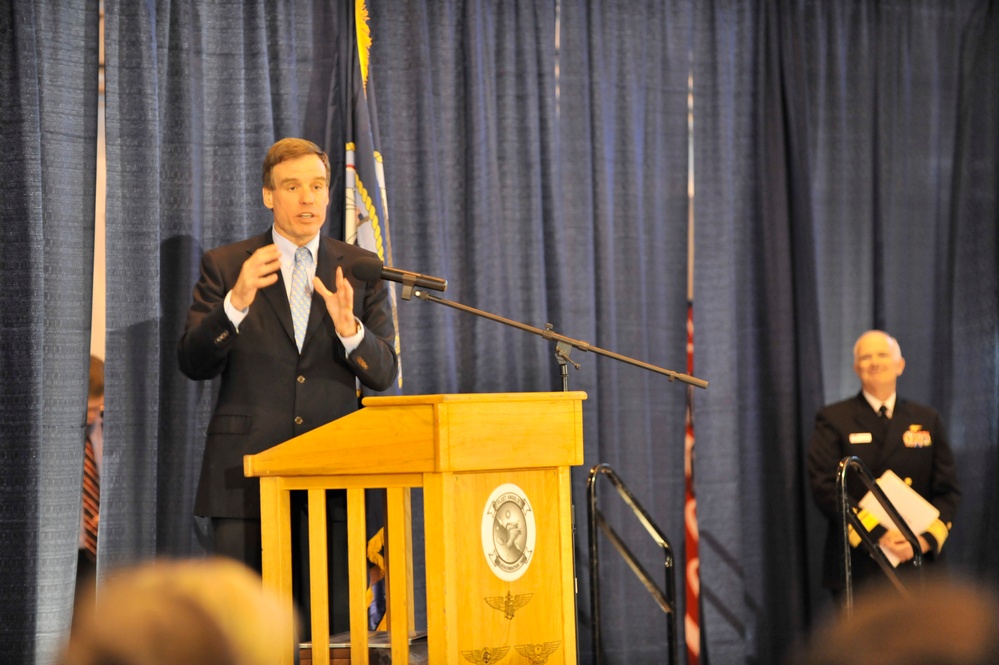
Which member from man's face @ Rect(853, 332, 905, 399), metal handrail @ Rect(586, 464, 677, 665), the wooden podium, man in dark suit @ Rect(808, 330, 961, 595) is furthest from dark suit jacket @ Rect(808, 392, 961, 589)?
the wooden podium

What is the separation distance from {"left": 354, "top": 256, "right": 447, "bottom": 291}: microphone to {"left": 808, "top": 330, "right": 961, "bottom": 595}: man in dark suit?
2442mm

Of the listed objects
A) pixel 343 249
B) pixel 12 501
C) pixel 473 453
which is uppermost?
pixel 343 249

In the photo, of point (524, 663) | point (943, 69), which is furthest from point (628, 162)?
point (524, 663)

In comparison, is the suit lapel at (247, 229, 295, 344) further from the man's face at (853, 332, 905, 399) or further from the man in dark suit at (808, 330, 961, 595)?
the man's face at (853, 332, 905, 399)

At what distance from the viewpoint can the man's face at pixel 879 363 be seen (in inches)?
195

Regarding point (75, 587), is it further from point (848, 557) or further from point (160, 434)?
point (848, 557)

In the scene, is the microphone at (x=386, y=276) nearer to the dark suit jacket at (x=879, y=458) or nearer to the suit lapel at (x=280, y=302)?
the suit lapel at (x=280, y=302)

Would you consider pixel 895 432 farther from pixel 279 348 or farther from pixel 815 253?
pixel 279 348

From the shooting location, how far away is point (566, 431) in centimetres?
310

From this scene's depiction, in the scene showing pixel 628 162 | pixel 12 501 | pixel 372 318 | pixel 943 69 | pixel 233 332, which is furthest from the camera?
pixel 943 69

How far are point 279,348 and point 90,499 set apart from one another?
1754mm

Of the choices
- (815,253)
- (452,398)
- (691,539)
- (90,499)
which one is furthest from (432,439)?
(815,253)

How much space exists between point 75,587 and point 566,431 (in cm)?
232

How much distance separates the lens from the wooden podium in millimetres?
2852
